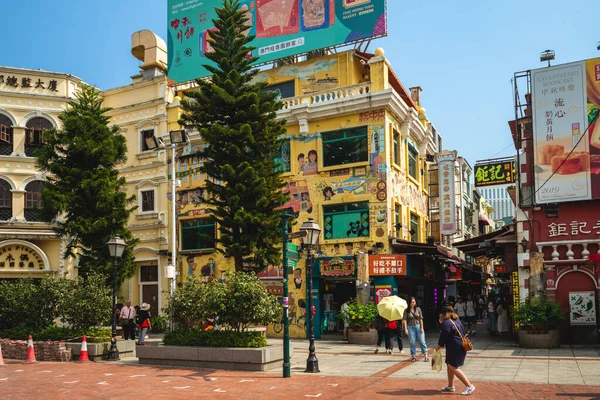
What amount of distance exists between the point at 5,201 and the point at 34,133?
12.2 ft

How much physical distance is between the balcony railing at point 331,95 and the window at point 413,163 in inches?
177

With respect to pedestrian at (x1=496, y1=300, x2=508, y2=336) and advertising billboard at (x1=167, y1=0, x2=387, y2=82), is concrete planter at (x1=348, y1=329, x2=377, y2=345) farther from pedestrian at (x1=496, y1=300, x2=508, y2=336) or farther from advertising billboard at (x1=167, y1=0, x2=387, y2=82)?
advertising billboard at (x1=167, y1=0, x2=387, y2=82)

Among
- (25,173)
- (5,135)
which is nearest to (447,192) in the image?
(25,173)

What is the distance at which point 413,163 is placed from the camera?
29.1 m

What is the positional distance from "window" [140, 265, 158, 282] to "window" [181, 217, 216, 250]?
1979mm

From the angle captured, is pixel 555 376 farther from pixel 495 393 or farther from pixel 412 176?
pixel 412 176

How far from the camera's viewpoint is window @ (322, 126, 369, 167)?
25.1 meters

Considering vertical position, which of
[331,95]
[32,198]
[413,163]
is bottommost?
[32,198]

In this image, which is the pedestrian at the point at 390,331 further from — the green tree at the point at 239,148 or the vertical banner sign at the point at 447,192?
the vertical banner sign at the point at 447,192

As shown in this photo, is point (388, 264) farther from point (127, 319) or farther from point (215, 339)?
point (127, 319)

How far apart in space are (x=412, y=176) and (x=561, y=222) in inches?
366

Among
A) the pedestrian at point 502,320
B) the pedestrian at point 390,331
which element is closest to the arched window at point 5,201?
the pedestrian at point 390,331

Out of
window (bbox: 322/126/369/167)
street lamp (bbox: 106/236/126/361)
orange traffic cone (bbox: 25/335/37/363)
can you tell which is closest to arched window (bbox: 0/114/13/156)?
street lamp (bbox: 106/236/126/361)

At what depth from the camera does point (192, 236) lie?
29359 millimetres
